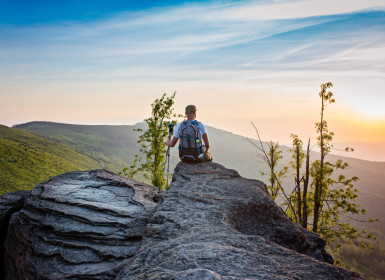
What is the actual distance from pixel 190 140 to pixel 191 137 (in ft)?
0.65

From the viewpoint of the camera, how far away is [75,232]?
9.55m

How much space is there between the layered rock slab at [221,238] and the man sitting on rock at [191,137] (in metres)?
0.83

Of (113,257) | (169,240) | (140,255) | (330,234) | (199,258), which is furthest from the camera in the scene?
(330,234)

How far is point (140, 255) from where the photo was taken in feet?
19.9

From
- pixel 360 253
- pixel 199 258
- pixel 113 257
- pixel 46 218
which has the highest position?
pixel 199 258

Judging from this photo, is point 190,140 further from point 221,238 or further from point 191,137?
point 221,238

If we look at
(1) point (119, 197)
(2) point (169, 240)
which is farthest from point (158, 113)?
(2) point (169, 240)

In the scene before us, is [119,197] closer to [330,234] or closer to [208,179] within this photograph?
[208,179]

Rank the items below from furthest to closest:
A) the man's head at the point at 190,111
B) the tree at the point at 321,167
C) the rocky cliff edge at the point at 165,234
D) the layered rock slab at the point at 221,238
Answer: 1. the tree at the point at 321,167
2. the man's head at the point at 190,111
3. the rocky cliff edge at the point at 165,234
4. the layered rock slab at the point at 221,238

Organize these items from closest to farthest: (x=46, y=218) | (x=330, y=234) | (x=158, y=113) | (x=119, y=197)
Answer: (x=46, y=218) → (x=119, y=197) → (x=330, y=234) → (x=158, y=113)

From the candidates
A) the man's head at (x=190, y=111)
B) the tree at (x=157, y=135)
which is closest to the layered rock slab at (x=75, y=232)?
the man's head at (x=190, y=111)

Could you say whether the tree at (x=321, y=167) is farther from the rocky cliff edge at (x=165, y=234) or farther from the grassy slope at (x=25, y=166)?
the grassy slope at (x=25, y=166)

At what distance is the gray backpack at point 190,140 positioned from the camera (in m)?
12.2

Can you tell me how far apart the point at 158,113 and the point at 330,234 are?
89.7ft
